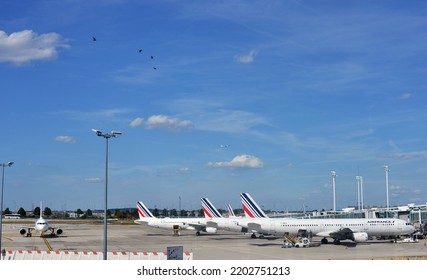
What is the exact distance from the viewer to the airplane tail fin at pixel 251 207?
7019 centimetres

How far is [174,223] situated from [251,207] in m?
21.2

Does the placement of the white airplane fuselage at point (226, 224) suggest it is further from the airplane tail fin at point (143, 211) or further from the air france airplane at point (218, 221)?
the airplane tail fin at point (143, 211)

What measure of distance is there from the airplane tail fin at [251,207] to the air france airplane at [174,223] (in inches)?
556

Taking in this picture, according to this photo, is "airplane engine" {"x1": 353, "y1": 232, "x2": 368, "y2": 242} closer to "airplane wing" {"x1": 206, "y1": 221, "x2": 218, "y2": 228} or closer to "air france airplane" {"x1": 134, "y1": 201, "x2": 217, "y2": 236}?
"airplane wing" {"x1": 206, "y1": 221, "x2": 218, "y2": 228}

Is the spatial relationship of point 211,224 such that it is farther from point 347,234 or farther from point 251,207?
point 347,234

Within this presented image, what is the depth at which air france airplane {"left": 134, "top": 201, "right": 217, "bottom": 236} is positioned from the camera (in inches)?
3346

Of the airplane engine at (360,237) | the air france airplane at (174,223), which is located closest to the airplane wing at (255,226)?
the airplane engine at (360,237)

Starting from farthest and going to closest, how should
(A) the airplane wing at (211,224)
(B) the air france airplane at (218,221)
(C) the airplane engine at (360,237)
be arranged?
(A) the airplane wing at (211,224), (B) the air france airplane at (218,221), (C) the airplane engine at (360,237)

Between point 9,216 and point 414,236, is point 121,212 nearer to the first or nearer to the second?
point 9,216

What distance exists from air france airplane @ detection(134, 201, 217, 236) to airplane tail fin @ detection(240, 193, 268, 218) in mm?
14125

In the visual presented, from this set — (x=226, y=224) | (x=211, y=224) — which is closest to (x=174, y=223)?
(x=211, y=224)

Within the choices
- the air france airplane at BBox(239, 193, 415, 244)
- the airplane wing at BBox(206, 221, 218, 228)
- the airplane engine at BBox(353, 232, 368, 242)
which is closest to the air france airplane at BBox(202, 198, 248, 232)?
the airplane wing at BBox(206, 221, 218, 228)

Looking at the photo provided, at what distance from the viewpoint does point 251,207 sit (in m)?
70.6
